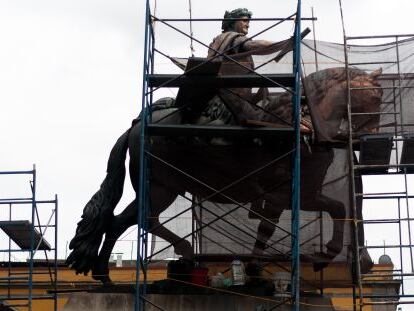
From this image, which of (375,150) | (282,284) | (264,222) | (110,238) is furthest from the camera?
(110,238)

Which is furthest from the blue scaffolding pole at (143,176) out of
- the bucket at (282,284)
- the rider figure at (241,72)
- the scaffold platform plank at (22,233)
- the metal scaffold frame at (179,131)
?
the scaffold platform plank at (22,233)

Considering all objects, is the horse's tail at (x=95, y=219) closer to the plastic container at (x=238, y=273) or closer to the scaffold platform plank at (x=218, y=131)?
the scaffold platform plank at (x=218, y=131)

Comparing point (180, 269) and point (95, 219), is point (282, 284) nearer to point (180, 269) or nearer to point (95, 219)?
point (180, 269)

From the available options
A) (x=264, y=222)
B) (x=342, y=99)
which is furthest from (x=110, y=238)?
(x=342, y=99)

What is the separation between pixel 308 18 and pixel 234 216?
3226 mm

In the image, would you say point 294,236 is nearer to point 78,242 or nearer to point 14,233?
point 78,242

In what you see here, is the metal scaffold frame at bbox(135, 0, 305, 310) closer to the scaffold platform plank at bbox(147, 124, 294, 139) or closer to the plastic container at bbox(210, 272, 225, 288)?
the scaffold platform plank at bbox(147, 124, 294, 139)

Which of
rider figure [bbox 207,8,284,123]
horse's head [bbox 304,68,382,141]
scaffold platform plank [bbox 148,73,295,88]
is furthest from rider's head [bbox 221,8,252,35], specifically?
scaffold platform plank [bbox 148,73,295,88]

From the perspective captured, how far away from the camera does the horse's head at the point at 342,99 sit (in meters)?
20.5

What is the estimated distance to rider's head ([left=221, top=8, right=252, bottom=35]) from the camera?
20703 mm

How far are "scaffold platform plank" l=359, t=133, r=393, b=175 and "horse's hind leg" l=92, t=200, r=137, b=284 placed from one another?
356 cm

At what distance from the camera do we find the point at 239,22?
2070 cm

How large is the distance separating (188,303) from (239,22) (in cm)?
435

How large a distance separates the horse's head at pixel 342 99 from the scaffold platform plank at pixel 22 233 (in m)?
5.04
